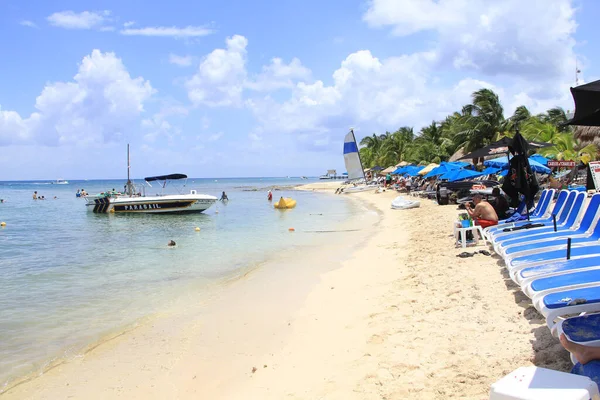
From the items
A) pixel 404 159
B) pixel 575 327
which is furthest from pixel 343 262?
pixel 404 159

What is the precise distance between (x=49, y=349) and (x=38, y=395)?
4.76ft

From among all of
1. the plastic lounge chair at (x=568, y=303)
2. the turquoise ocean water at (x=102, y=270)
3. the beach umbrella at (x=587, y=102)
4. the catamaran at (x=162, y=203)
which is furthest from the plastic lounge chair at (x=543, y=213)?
the catamaran at (x=162, y=203)

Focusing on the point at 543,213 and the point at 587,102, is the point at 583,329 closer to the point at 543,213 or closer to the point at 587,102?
the point at 587,102

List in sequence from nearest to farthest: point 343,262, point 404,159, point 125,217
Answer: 1. point 343,262
2. point 125,217
3. point 404,159

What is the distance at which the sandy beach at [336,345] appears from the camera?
13.6ft

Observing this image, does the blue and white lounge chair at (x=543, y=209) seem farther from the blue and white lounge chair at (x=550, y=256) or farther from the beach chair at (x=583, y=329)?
the beach chair at (x=583, y=329)

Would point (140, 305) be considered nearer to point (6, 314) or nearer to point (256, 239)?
point (6, 314)

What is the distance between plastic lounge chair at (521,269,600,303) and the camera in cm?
414

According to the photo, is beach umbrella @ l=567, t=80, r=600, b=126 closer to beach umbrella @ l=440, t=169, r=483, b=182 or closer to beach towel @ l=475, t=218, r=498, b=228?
beach towel @ l=475, t=218, r=498, b=228

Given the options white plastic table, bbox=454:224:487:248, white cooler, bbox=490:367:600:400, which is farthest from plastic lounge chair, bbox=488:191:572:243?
white cooler, bbox=490:367:600:400

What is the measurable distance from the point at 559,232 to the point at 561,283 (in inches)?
123

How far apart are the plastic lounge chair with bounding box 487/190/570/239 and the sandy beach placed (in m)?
0.60

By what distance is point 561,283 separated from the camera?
14.1ft

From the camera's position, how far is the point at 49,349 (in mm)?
6348
